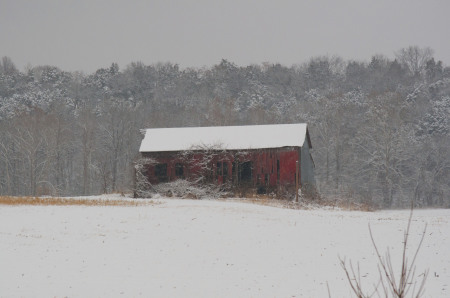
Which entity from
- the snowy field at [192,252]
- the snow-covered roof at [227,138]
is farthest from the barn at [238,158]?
the snowy field at [192,252]

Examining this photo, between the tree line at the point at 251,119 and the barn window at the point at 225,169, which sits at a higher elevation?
the tree line at the point at 251,119

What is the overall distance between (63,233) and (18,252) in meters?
3.52

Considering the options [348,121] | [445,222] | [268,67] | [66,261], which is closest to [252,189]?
[445,222]

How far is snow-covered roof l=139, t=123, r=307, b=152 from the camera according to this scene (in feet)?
141

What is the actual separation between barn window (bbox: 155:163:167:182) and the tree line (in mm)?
8828

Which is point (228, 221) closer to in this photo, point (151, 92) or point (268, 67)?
point (151, 92)

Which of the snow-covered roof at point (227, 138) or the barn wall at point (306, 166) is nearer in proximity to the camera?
the snow-covered roof at point (227, 138)

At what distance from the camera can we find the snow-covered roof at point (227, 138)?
4303cm

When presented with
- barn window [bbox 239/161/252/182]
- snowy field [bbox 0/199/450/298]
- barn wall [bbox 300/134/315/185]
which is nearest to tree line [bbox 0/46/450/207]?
barn wall [bbox 300/134/315/185]

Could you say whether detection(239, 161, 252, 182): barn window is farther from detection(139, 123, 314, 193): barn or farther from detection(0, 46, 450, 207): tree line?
detection(0, 46, 450, 207): tree line

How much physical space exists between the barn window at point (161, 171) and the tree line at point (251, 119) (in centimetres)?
883

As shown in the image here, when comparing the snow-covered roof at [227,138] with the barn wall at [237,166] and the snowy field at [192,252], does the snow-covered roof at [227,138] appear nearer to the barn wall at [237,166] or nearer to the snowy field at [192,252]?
the barn wall at [237,166]

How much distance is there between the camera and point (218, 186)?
137ft

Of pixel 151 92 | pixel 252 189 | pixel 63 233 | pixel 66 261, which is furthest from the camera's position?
pixel 151 92
